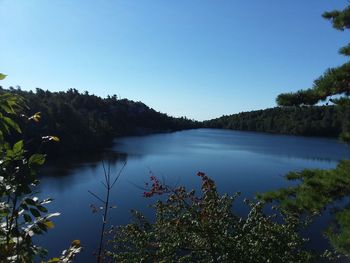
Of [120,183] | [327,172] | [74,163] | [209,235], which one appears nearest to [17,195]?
[327,172]

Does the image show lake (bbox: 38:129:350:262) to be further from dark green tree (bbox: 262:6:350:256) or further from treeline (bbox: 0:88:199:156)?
dark green tree (bbox: 262:6:350:256)

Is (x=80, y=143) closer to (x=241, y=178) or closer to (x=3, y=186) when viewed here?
(x=241, y=178)

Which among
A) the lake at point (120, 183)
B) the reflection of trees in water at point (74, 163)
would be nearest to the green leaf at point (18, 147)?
the lake at point (120, 183)

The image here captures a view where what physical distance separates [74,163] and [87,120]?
3273cm

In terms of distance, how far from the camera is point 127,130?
395ft

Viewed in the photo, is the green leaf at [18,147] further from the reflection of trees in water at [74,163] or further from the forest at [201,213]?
the reflection of trees in water at [74,163]

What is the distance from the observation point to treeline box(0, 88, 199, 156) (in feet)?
209

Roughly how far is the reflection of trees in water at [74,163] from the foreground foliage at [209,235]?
29.7 meters

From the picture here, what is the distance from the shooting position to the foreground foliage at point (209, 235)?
8.11 metres

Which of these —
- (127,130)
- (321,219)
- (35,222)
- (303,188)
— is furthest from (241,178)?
(127,130)

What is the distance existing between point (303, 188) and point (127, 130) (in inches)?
4589

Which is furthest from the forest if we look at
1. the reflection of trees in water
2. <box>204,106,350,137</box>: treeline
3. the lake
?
<box>204,106,350,137</box>: treeline

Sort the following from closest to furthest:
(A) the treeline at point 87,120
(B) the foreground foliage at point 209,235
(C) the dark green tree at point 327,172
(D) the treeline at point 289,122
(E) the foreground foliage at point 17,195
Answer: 1. (E) the foreground foliage at point 17,195
2. (C) the dark green tree at point 327,172
3. (B) the foreground foliage at point 209,235
4. (A) the treeline at point 87,120
5. (D) the treeline at point 289,122

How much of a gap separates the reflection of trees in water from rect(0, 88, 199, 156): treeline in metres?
2.48
